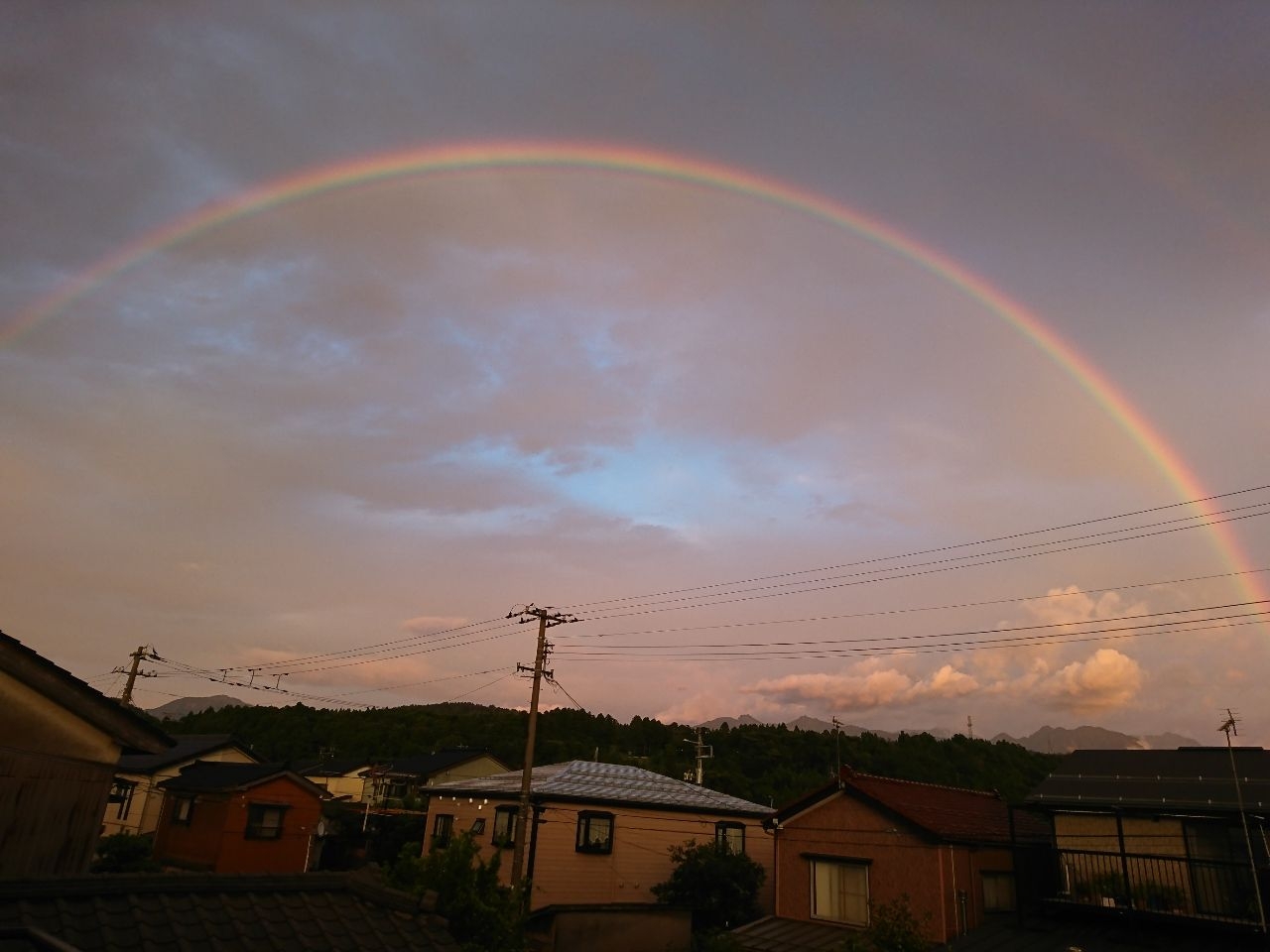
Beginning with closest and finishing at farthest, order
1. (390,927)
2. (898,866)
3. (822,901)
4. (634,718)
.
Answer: (390,927), (898,866), (822,901), (634,718)

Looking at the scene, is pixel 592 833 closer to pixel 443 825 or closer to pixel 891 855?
pixel 443 825

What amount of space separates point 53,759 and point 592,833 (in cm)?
2438

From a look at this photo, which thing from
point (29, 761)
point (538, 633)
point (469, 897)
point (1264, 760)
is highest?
point (538, 633)

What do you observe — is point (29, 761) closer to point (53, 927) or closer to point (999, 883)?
point (53, 927)

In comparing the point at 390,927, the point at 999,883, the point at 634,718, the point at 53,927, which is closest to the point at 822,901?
the point at 999,883

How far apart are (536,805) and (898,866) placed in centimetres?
1428

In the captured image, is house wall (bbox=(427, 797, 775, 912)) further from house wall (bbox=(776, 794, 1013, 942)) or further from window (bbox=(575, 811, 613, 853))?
house wall (bbox=(776, 794, 1013, 942))

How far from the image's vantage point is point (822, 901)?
23.7 metres

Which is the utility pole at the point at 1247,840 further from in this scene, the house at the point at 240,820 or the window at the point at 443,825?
the house at the point at 240,820

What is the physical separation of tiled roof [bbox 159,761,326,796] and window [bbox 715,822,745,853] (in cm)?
2092

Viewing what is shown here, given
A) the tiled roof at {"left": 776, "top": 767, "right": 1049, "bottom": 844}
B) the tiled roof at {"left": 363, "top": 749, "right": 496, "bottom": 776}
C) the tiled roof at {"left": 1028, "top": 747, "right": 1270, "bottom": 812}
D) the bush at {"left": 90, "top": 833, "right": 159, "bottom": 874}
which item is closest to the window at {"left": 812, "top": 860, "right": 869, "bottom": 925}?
the tiled roof at {"left": 776, "top": 767, "right": 1049, "bottom": 844}

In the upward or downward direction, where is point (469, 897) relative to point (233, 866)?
→ upward

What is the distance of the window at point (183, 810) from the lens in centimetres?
3869

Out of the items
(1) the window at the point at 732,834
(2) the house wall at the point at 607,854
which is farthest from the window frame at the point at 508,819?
(1) the window at the point at 732,834
